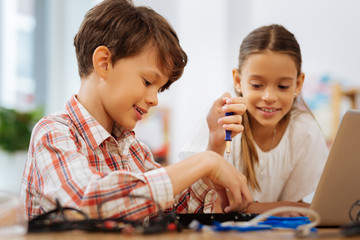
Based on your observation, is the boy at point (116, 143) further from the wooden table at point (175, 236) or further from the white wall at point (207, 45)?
the white wall at point (207, 45)

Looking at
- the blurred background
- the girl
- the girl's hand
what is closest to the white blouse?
the girl

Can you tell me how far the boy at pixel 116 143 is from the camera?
0.71 m

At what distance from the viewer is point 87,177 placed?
2.37 feet

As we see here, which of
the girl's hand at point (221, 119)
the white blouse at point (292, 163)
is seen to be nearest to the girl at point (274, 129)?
the white blouse at point (292, 163)

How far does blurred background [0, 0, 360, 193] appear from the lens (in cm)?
295

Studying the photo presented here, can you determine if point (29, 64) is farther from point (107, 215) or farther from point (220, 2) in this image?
point (107, 215)

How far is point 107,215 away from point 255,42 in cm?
93

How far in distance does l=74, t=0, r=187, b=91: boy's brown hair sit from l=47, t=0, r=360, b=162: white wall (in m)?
2.08

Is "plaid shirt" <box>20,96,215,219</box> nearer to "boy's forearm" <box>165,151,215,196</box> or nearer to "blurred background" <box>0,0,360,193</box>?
"boy's forearm" <box>165,151,215,196</box>

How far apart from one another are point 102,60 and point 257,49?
2.09 feet

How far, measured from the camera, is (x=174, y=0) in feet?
11.0

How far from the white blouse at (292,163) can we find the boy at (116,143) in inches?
20.0

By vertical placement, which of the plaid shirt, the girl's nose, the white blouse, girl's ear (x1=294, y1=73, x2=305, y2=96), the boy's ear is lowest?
the white blouse

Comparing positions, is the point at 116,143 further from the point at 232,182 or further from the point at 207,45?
the point at 207,45
